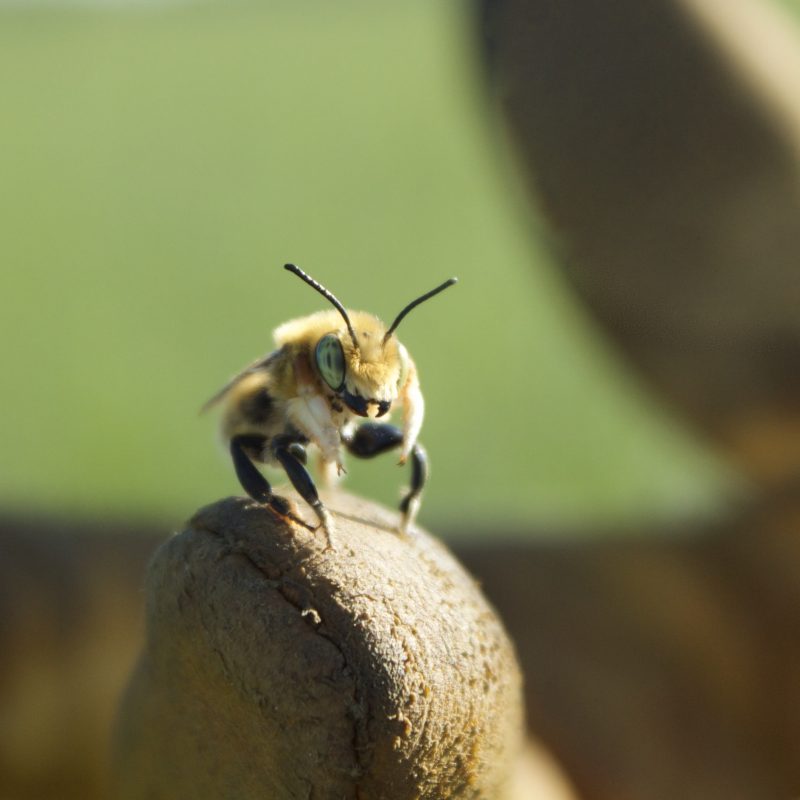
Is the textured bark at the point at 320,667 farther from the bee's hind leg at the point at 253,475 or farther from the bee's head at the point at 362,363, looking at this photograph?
the bee's head at the point at 362,363

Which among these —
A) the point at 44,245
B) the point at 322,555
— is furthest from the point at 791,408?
the point at 44,245

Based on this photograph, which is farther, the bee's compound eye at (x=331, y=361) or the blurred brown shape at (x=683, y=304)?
the blurred brown shape at (x=683, y=304)

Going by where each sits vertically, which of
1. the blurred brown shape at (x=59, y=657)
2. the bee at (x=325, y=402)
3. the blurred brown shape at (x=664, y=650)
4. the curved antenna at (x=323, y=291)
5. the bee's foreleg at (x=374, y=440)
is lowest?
the blurred brown shape at (x=664, y=650)

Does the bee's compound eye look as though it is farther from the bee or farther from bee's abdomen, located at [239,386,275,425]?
bee's abdomen, located at [239,386,275,425]

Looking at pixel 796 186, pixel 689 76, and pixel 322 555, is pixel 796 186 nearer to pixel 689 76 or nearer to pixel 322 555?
pixel 689 76

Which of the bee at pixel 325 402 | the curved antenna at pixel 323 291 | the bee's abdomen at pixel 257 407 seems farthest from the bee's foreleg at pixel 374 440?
the curved antenna at pixel 323 291

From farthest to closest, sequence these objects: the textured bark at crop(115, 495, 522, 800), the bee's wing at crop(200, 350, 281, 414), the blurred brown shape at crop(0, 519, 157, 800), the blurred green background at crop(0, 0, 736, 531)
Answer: the blurred green background at crop(0, 0, 736, 531)
the blurred brown shape at crop(0, 519, 157, 800)
the bee's wing at crop(200, 350, 281, 414)
the textured bark at crop(115, 495, 522, 800)

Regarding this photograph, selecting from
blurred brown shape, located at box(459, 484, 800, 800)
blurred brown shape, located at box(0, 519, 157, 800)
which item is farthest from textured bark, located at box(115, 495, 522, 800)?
blurred brown shape, located at box(459, 484, 800, 800)
